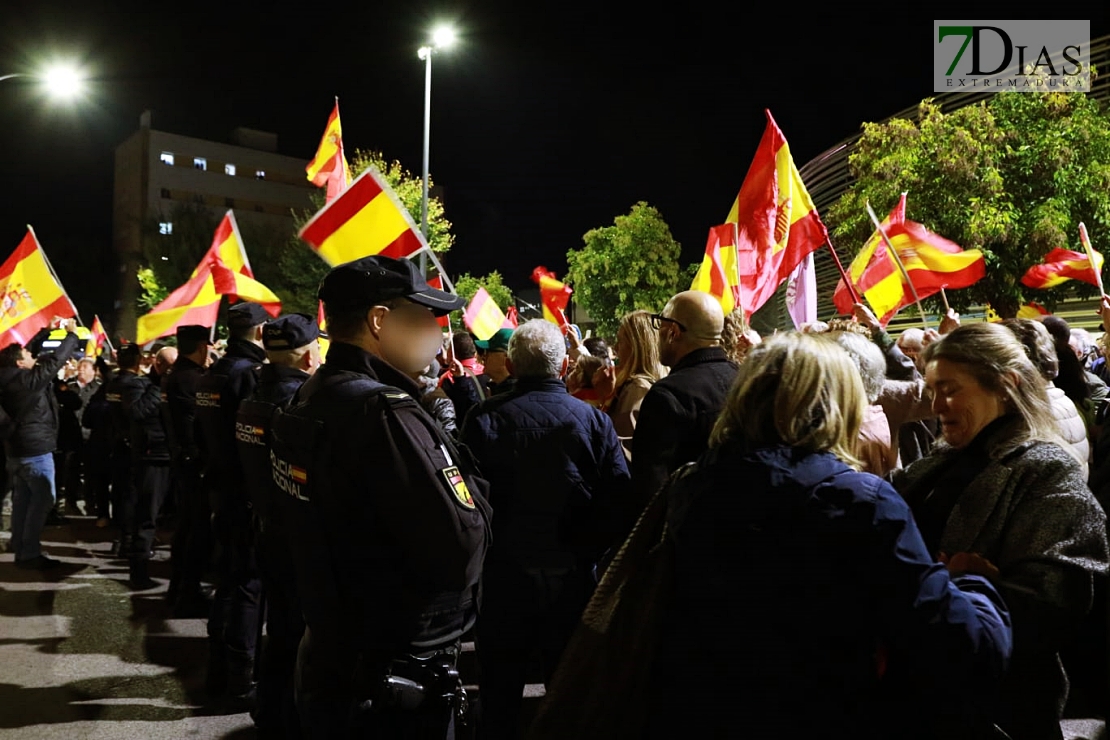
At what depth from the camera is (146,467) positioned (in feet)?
26.0

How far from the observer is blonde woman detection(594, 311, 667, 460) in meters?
4.76

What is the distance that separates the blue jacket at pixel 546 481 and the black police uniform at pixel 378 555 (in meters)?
1.21

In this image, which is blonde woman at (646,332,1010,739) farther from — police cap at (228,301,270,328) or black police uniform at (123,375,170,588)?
black police uniform at (123,375,170,588)

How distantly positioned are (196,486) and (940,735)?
5983 millimetres

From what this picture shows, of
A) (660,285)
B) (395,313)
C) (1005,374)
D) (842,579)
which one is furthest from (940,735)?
(660,285)

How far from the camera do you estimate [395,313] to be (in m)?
2.61

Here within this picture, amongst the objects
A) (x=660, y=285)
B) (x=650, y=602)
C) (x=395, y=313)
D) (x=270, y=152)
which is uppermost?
(x=270, y=152)

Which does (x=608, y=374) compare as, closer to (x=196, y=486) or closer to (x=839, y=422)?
(x=196, y=486)

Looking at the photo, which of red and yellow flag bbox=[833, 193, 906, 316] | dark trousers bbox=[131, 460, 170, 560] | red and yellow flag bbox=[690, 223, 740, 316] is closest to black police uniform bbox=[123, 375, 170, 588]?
dark trousers bbox=[131, 460, 170, 560]

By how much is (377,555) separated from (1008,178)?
21.0m

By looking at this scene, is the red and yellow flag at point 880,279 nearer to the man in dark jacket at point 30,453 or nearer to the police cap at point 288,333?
the police cap at point 288,333

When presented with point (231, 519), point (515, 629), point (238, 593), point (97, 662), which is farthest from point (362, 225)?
point (97, 662)

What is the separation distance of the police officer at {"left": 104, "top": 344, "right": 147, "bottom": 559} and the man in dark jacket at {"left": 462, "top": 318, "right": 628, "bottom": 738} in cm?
555

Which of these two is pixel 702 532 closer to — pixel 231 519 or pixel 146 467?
pixel 231 519
